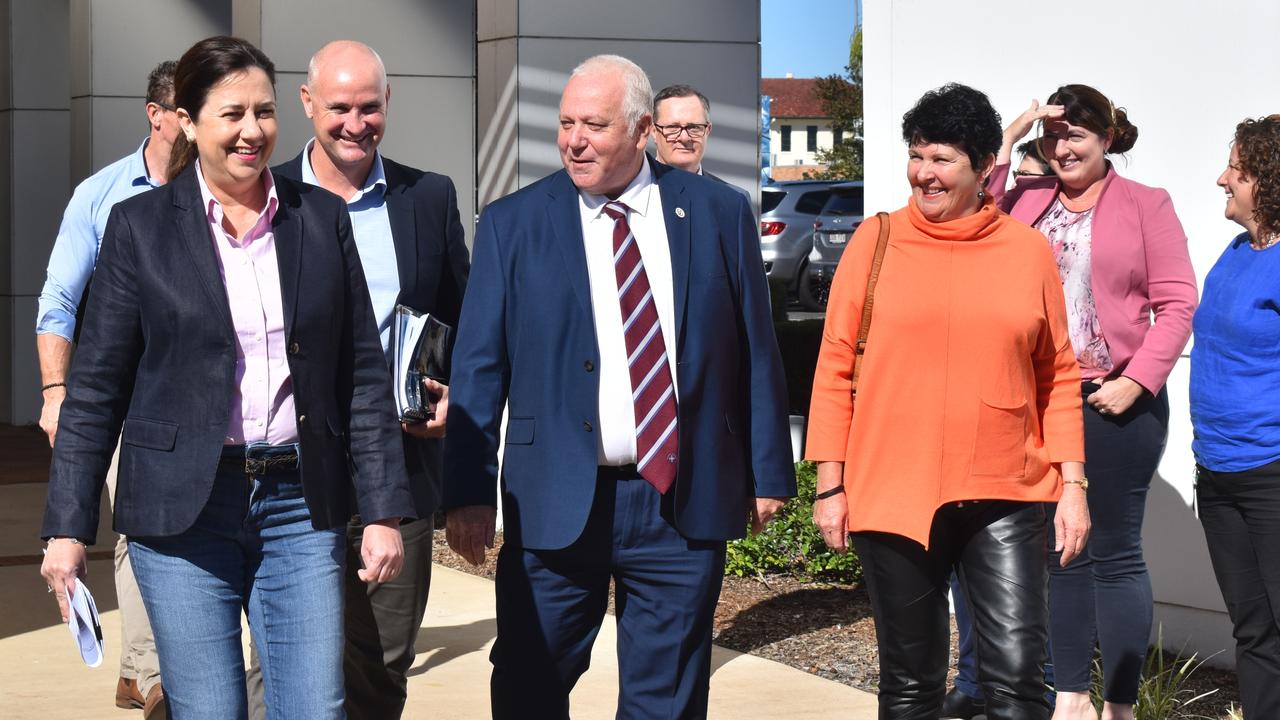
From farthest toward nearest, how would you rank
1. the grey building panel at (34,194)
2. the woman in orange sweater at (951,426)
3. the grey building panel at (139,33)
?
the grey building panel at (34,194), the grey building panel at (139,33), the woman in orange sweater at (951,426)

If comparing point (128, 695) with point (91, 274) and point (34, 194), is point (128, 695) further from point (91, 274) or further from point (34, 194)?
point (34, 194)

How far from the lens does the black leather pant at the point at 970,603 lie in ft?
13.7

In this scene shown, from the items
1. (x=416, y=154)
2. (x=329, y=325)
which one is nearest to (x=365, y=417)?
(x=329, y=325)

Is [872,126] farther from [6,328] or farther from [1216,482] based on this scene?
[6,328]

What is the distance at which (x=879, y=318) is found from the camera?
4.30 m

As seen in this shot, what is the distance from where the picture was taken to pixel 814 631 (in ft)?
24.0

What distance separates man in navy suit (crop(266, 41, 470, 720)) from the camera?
448 centimetres

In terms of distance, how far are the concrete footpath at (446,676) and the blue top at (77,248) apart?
1.52 m

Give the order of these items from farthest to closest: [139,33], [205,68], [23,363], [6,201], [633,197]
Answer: [6,201] < [23,363] < [139,33] < [633,197] < [205,68]

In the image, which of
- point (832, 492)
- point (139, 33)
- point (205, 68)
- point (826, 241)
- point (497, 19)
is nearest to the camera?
point (205, 68)

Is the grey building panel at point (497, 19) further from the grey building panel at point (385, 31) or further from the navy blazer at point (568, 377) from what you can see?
the navy blazer at point (568, 377)

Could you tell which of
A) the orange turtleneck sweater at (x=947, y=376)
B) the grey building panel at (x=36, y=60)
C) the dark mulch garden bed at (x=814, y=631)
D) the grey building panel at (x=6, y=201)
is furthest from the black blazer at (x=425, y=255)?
the grey building panel at (x=36, y=60)

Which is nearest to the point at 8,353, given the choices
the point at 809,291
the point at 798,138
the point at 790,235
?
the point at 790,235

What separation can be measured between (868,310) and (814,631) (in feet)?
10.8
